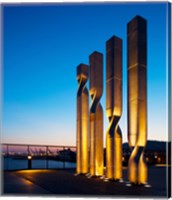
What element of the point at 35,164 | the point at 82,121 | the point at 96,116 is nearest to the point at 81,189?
the point at 96,116

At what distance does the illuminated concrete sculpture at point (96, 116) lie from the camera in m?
9.72

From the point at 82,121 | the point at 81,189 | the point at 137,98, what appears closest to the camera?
the point at 81,189

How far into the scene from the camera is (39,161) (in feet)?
45.6

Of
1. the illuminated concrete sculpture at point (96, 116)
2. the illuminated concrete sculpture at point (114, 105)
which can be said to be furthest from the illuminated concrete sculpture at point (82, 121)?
the illuminated concrete sculpture at point (114, 105)

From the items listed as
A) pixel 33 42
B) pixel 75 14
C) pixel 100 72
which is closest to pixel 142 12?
pixel 100 72

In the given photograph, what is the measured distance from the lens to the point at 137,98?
24.8ft

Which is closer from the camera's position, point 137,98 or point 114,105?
point 137,98

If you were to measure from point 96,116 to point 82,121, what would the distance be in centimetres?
96

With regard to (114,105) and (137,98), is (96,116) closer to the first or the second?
(114,105)

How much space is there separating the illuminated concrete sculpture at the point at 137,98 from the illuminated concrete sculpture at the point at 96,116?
2.15 meters

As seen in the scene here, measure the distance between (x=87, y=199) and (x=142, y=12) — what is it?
177 inches

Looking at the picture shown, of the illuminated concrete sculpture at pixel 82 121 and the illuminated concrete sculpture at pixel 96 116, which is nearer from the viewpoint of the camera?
the illuminated concrete sculpture at pixel 96 116

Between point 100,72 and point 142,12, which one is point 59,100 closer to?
point 100,72

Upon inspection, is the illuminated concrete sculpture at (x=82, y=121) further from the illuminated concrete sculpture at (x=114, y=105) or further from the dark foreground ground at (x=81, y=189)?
the dark foreground ground at (x=81, y=189)
